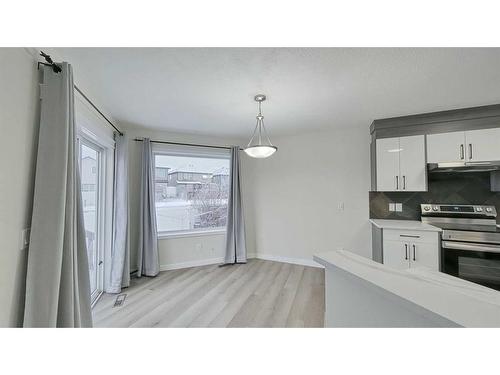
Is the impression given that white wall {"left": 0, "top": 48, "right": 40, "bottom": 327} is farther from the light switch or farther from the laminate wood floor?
the laminate wood floor

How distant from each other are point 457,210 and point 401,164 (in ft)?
3.10

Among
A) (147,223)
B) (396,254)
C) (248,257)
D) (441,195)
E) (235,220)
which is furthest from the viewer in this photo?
(248,257)

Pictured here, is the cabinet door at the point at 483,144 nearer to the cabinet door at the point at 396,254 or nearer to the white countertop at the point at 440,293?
the cabinet door at the point at 396,254

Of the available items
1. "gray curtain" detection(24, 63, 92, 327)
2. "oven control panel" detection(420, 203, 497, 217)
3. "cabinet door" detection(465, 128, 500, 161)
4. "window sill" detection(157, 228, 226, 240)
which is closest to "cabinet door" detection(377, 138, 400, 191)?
"oven control panel" detection(420, 203, 497, 217)

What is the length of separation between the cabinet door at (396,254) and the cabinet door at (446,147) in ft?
3.91

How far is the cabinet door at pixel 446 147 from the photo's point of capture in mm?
2543

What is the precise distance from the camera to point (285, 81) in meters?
1.94

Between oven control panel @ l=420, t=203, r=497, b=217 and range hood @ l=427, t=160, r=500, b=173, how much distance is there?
1.59ft

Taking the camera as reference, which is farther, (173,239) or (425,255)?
(173,239)

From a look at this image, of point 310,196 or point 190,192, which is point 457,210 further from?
point 190,192

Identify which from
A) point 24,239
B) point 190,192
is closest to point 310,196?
point 190,192

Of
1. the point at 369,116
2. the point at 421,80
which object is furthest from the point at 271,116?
the point at 421,80

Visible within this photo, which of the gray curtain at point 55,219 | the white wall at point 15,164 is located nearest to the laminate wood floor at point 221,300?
the gray curtain at point 55,219
